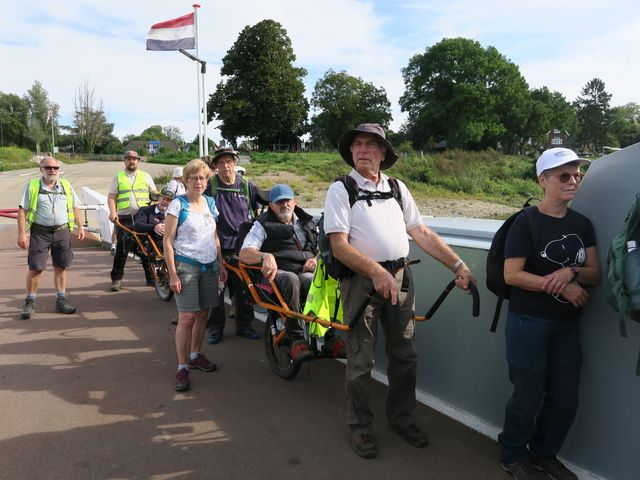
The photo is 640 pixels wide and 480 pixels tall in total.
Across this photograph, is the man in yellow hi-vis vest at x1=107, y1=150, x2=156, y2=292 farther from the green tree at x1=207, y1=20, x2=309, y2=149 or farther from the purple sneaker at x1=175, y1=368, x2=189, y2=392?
the green tree at x1=207, y1=20, x2=309, y2=149

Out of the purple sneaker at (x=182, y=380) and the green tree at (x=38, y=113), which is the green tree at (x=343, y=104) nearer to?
the green tree at (x=38, y=113)

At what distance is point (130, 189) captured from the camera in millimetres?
7223

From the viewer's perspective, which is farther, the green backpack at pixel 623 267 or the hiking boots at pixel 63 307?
the hiking boots at pixel 63 307

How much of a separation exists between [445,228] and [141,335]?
338 centimetres

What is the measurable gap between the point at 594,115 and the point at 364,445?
122m

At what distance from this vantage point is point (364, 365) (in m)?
2.97

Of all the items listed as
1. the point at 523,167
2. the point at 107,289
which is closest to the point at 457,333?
the point at 107,289

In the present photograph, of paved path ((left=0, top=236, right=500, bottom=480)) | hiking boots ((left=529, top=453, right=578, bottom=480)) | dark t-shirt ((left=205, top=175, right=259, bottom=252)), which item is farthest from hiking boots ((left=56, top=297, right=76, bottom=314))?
hiking boots ((left=529, top=453, right=578, bottom=480))

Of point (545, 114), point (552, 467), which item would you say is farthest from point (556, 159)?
point (545, 114)

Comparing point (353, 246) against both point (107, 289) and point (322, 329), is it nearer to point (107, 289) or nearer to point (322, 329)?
point (322, 329)

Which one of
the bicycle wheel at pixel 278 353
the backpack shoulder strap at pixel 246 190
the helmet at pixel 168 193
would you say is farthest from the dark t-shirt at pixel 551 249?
the helmet at pixel 168 193

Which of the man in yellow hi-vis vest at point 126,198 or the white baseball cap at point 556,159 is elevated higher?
the white baseball cap at point 556,159

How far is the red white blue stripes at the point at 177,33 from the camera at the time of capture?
1411cm

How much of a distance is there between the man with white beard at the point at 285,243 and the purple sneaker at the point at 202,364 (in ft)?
2.82
